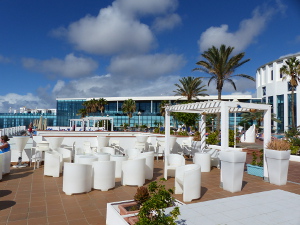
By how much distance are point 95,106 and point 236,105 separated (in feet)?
151

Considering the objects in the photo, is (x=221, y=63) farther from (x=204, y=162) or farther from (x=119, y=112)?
(x=119, y=112)

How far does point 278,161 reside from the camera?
20.7 ft

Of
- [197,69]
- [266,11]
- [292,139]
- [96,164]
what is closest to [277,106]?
[197,69]

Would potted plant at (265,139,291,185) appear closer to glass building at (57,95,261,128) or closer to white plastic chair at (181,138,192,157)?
white plastic chair at (181,138,192,157)

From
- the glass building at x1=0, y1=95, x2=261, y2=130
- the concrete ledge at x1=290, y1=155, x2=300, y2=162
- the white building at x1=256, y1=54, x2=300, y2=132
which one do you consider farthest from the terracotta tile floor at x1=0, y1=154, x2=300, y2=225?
the glass building at x1=0, y1=95, x2=261, y2=130

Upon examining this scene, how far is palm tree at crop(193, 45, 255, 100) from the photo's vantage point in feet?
65.9

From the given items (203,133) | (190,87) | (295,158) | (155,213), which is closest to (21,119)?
(190,87)

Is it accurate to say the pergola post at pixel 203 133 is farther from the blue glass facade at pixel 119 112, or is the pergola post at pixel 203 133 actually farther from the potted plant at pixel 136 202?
the blue glass facade at pixel 119 112

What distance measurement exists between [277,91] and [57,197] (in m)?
49.0

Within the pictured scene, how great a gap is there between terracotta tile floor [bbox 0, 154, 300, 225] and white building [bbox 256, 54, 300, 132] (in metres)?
40.9

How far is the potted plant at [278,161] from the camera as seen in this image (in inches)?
247

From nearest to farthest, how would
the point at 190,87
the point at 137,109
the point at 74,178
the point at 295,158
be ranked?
the point at 74,178 → the point at 295,158 → the point at 190,87 → the point at 137,109

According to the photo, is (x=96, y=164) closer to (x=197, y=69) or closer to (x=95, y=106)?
(x=197, y=69)

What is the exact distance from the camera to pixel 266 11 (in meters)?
6.62
